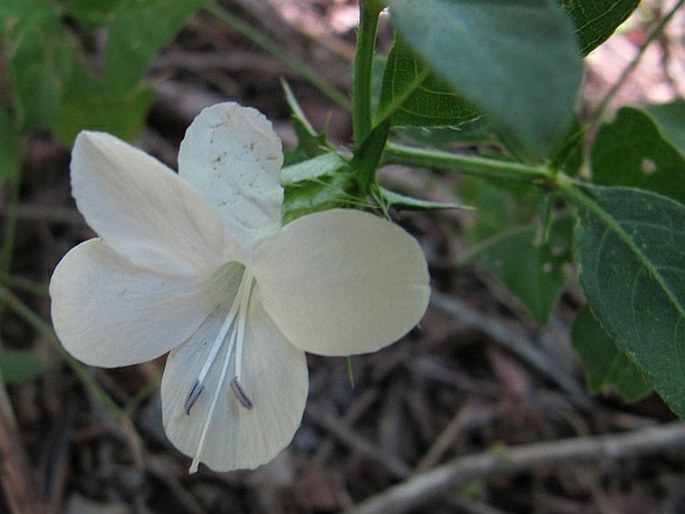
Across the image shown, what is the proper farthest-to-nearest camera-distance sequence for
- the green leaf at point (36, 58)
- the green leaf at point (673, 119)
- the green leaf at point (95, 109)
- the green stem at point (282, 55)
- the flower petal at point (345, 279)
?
the green stem at point (282, 55), the green leaf at point (95, 109), the green leaf at point (36, 58), the green leaf at point (673, 119), the flower petal at point (345, 279)

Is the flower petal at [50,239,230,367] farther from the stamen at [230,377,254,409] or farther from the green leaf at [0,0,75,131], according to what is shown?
the green leaf at [0,0,75,131]

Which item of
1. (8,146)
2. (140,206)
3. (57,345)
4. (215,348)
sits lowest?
(57,345)

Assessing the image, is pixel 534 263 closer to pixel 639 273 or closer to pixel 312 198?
pixel 639 273

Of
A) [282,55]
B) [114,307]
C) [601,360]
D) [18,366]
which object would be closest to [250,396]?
[114,307]

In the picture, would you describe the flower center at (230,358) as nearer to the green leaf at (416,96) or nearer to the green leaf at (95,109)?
the green leaf at (416,96)

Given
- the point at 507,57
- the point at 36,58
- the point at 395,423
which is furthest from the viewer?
the point at 395,423

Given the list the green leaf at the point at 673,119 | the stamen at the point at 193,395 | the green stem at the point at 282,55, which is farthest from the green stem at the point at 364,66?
the green stem at the point at 282,55

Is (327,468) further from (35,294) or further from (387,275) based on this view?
(387,275)

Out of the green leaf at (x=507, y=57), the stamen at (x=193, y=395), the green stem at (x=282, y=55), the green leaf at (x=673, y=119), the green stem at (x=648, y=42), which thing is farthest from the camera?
the green stem at (x=282, y=55)
